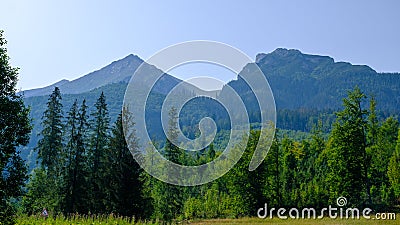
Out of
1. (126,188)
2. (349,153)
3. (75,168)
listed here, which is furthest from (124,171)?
(349,153)

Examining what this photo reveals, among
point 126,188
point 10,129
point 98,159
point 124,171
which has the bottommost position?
point 126,188

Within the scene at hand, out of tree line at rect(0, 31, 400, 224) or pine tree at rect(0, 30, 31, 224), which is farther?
tree line at rect(0, 31, 400, 224)

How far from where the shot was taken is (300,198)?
5306 cm

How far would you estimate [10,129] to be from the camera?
1538cm

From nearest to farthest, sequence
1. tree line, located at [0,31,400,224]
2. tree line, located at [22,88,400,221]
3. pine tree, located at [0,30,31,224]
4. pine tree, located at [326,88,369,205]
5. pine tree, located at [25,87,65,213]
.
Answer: pine tree, located at [0,30,31,224]
tree line, located at [0,31,400,224]
tree line, located at [22,88,400,221]
pine tree, located at [25,87,65,213]
pine tree, located at [326,88,369,205]

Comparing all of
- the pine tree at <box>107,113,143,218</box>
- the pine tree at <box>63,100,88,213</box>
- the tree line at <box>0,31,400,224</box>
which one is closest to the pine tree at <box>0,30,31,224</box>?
the tree line at <box>0,31,400,224</box>

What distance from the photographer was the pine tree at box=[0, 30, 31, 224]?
15.1 metres

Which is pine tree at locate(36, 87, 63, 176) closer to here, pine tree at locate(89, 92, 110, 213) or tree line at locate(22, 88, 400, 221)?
tree line at locate(22, 88, 400, 221)

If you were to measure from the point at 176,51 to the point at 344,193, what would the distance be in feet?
95.2

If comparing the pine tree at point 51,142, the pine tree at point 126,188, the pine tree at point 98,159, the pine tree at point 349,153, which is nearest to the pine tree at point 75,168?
the pine tree at point 98,159

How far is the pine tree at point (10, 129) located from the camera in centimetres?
1509

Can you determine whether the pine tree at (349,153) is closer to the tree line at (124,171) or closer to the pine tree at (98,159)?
the tree line at (124,171)

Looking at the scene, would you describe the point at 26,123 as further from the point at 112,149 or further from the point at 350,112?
the point at 350,112

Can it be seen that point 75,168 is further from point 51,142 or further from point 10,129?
point 10,129
